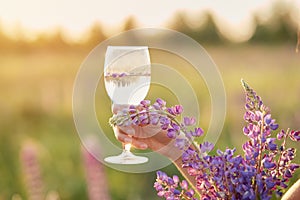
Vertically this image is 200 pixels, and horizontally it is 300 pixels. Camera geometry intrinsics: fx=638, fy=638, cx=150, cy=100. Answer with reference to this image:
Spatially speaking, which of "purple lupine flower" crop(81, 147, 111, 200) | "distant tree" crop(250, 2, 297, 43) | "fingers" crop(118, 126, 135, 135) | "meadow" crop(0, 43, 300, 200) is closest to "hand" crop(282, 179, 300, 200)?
"fingers" crop(118, 126, 135, 135)

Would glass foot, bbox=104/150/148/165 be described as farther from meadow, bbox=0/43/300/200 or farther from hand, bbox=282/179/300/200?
meadow, bbox=0/43/300/200

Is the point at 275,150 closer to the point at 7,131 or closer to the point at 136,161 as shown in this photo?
the point at 136,161

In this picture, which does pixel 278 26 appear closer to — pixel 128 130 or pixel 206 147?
pixel 128 130

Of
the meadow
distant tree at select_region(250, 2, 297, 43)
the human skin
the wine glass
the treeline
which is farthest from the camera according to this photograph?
distant tree at select_region(250, 2, 297, 43)

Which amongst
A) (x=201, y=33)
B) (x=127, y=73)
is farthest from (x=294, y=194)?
(x=201, y=33)

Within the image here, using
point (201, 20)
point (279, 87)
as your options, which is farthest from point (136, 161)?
point (201, 20)
